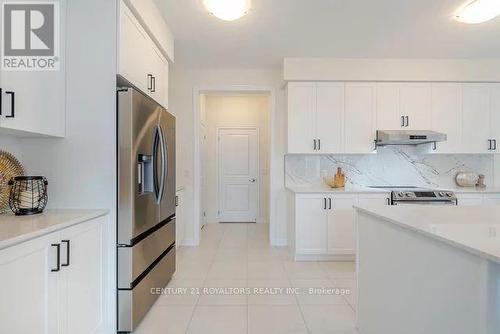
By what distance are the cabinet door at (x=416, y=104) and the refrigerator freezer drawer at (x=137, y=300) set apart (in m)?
3.41

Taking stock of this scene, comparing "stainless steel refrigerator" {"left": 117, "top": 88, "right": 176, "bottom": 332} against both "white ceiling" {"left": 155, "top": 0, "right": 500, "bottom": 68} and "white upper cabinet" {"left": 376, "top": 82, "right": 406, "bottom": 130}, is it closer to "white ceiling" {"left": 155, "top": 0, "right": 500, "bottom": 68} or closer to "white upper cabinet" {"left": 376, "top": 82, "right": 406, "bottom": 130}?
"white ceiling" {"left": 155, "top": 0, "right": 500, "bottom": 68}

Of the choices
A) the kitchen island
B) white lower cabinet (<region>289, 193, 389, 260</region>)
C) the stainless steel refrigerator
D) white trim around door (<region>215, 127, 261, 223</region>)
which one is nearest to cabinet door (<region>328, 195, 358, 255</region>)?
white lower cabinet (<region>289, 193, 389, 260</region>)

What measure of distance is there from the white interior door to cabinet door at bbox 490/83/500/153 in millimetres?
3838

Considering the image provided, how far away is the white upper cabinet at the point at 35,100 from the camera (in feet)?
4.98

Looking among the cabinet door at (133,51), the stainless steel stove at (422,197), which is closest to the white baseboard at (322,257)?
the stainless steel stove at (422,197)

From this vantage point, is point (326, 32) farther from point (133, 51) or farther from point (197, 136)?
point (197, 136)

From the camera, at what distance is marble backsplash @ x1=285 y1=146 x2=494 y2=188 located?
411 centimetres

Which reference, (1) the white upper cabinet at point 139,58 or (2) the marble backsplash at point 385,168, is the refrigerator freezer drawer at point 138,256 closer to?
(1) the white upper cabinet at point 139,58

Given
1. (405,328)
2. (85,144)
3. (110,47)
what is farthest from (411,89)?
→ (85,144)

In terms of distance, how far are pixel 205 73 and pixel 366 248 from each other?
10.6 ft

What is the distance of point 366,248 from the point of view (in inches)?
73.4

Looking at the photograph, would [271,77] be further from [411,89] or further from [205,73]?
[411,89]

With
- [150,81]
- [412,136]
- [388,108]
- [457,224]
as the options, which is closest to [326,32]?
[388,108]

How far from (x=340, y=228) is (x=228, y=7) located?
2643 mm
